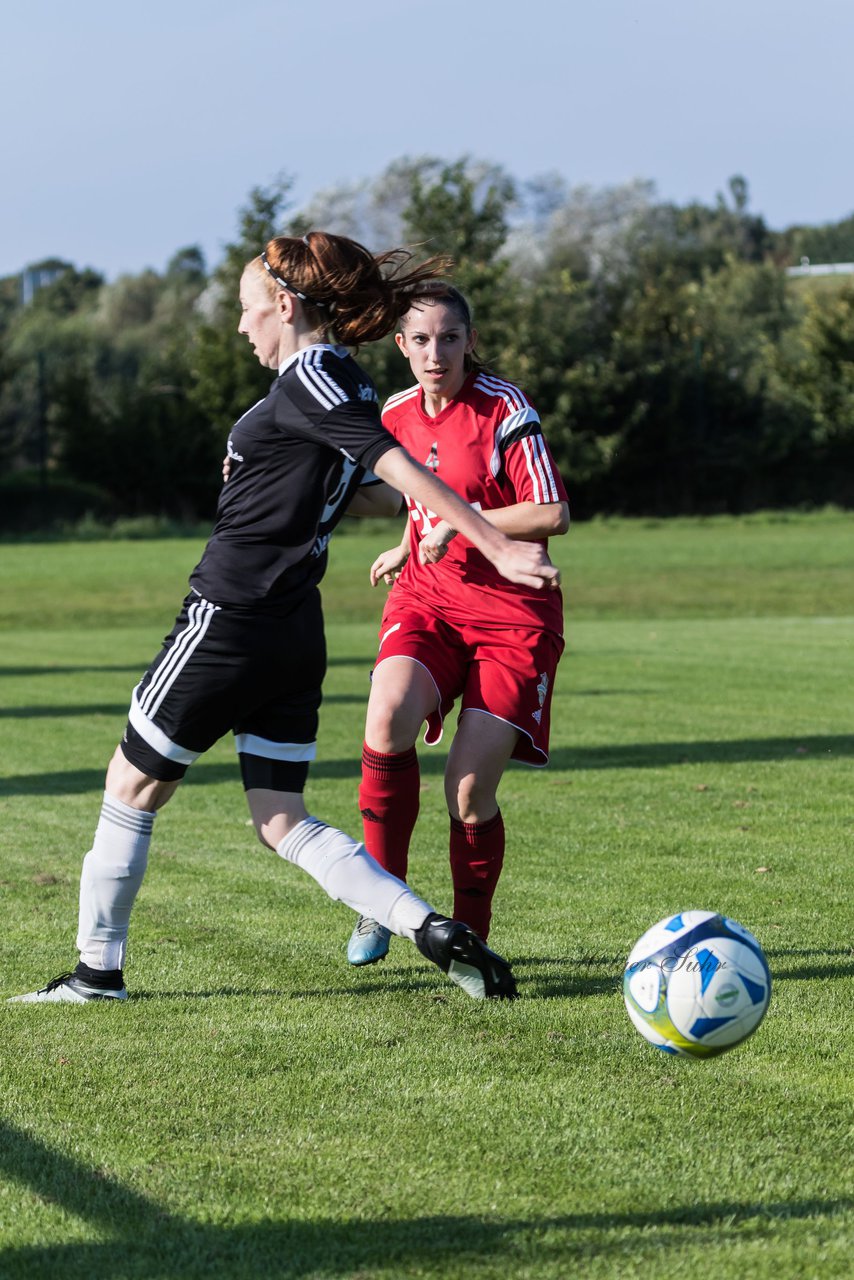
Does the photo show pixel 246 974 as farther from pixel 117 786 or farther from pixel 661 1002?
pixel 661 1002

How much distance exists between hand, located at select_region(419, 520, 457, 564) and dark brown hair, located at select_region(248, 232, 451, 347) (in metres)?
0.58

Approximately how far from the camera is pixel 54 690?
15094mm

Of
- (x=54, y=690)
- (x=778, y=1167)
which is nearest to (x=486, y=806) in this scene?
(x=778, y=1167)

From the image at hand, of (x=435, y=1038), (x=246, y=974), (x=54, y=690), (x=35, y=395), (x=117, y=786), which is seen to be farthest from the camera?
(x=35, y=395)

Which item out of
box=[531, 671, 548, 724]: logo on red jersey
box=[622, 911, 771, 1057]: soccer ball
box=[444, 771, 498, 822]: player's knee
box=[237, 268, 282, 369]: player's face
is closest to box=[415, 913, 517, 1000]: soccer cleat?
box=[622, 911, 771, 1057]: soccer ball

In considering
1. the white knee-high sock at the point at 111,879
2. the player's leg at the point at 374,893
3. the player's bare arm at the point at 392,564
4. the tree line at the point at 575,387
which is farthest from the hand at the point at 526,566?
the tree line at the point at 575,387

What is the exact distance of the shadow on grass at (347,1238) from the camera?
2760 mm

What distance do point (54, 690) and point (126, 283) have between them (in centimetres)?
8433

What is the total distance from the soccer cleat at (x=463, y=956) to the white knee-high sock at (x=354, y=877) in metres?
0.05

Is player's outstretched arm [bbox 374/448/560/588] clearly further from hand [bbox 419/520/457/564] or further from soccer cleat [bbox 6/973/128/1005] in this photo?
soccer cleat [bbox 6/973/128/1005]

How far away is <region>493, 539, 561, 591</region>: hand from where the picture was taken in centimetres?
351

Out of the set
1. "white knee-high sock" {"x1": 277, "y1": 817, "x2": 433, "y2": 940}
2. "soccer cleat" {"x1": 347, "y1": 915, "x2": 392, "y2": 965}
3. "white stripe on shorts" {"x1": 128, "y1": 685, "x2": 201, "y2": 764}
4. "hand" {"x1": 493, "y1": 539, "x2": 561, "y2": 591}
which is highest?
"hand" {"x1": 493, "y1": 539, "x2": 561, "y2": 591}

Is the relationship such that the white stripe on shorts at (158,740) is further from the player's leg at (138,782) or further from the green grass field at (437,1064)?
the green grass field at (437,1064)

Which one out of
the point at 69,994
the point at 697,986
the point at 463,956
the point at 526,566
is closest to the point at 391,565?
the point at 463,956
